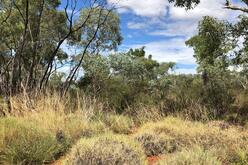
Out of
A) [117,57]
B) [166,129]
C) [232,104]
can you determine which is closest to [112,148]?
[166,129]

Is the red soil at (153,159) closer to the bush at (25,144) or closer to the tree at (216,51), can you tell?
the bush at (25,144)

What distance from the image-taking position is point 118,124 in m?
12.9

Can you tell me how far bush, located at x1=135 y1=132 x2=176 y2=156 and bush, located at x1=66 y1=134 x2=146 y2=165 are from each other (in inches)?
42.7

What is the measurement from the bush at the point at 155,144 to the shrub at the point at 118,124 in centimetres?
275

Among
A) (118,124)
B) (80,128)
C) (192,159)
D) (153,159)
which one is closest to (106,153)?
(192,159)

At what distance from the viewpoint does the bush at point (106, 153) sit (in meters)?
7.28

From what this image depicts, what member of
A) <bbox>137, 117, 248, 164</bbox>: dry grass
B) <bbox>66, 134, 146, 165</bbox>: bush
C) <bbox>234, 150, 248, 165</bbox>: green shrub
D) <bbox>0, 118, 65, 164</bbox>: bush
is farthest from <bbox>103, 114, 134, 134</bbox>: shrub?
<bbox>234, 150, 248, 165</bbox>: green shrub

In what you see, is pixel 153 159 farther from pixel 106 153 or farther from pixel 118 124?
pixel 118 124

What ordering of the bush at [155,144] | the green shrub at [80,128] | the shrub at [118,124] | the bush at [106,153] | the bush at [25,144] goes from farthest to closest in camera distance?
the shrub at [118,124], the green shrub at [80,128], the bush at [155,144], the bush at [25,144], the bush at [106,153]

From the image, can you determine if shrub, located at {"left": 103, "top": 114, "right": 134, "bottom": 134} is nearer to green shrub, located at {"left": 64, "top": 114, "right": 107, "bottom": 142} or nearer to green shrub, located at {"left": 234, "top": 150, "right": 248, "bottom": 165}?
green shrub, located at {"left": 64, "top": 114, "right": 107, "bottom": 142}

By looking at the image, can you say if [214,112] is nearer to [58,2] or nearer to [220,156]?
[220,156]

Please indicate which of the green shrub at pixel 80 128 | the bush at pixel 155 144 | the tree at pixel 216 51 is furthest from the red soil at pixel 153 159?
the tree at pixel 216 51

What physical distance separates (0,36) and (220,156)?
22161mm

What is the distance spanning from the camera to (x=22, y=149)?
27.5ft
